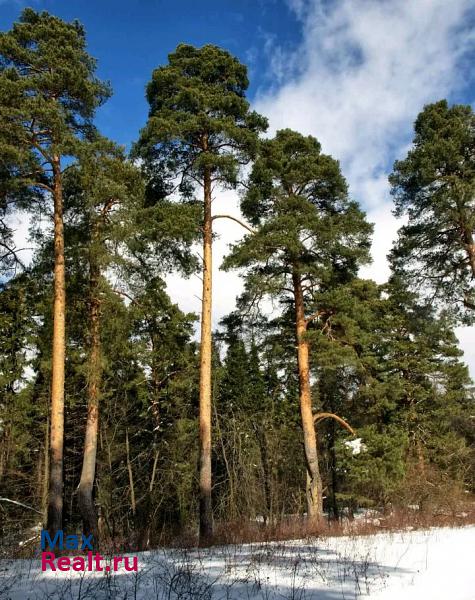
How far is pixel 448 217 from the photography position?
1416 cm

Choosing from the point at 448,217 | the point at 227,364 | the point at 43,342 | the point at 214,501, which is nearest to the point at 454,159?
the point at 448,217

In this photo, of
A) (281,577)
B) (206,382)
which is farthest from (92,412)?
(281,577)

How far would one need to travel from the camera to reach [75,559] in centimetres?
718

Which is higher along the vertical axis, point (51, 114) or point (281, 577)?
point (51, 114)

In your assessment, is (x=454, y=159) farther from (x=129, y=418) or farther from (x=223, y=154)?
(x=129, y=418)

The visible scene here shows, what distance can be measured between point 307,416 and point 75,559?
28.8 ft

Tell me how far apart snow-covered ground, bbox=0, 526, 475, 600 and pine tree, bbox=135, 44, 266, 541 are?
493 cm

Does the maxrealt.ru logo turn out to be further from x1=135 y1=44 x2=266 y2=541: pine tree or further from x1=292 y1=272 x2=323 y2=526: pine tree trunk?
x1=292 y1=272 x2=323 y2=526: pine tree trunk

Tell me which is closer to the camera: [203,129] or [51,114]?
[51,114]

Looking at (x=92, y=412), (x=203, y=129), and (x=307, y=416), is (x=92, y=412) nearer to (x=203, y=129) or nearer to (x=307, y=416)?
(x=307, y=416)

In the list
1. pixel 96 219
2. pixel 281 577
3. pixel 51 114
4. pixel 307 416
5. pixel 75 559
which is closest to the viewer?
pixel 281 577

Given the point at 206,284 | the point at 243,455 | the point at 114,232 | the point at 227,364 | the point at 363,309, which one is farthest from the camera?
the point at 227,364

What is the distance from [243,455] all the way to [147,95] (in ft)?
46.0

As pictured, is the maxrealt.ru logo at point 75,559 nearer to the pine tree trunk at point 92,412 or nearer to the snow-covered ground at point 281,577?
the snow-covered ground at point 281,577
